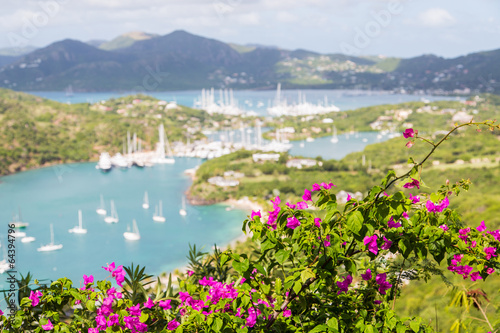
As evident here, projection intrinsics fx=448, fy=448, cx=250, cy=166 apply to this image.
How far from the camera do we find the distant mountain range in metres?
80.6

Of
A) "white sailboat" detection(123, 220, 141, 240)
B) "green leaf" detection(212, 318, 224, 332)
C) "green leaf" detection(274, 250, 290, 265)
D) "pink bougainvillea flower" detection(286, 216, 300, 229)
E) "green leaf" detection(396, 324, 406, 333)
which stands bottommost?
"white sailboat" detection(123, 220, 141, 240)

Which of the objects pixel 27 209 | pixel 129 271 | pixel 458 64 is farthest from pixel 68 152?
pixel 458 64

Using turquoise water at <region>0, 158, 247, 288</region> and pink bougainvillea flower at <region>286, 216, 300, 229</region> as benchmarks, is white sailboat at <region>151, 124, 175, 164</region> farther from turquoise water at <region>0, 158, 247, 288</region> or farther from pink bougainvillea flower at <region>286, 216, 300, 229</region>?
pink bougainvillea flower at <region>286, 216, 300, 229</region>

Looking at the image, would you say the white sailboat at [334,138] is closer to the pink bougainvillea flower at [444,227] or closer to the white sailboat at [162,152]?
the white sailboat at [162,152]

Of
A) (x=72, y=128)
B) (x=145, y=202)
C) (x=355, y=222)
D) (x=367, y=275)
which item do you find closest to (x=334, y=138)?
(x=145, y=202)

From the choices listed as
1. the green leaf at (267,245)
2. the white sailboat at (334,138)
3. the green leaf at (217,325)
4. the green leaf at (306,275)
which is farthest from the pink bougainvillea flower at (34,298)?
the white sailboat at (334,138)

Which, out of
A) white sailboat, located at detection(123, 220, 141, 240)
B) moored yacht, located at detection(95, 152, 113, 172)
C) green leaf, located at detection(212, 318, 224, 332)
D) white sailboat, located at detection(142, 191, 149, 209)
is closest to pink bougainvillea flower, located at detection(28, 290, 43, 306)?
green leaf, located at detection(212, 318, 224, 332)

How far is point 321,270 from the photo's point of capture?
1521 millimetres

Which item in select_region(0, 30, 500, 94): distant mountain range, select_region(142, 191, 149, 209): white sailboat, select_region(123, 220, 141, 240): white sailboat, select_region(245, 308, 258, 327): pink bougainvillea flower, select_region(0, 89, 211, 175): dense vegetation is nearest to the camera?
select_region(245, 308, 258, 327): pink bougainvillea flower

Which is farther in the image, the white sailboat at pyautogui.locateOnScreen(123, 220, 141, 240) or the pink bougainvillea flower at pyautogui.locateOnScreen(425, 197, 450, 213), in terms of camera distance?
the white sailboat at pyautogui.locateOnScreen(123, 220, 141, 240)

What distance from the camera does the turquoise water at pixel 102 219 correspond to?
19.2 metres

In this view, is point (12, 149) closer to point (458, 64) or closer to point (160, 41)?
point (458, 64)

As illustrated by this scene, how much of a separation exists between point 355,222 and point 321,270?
235 mm

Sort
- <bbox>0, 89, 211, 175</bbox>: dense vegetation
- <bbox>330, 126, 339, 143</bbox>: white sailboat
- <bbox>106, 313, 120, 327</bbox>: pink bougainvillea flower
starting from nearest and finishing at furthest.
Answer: <bbox>106, 313, 120, 327</bbox>: pink bougainvillea flower
<bbox>0, 89, 211, 175</bbox>: dense vegetation
<bbox>330, 126, 339, 143</bbox>: white sailboat
